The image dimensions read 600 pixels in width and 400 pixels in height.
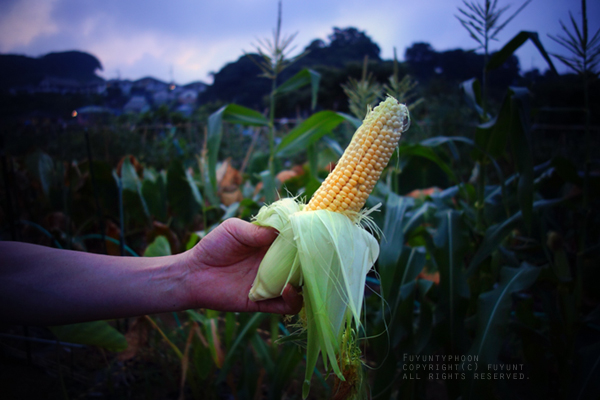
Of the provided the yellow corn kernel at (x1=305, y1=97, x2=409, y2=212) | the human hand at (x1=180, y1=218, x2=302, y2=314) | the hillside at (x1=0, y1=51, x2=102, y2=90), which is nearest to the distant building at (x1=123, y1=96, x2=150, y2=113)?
the hillside at (x1=0, y1=51, x2=102, y2=90)

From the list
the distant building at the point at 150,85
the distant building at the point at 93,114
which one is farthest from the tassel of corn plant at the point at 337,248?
the distant building at the point at 150,85

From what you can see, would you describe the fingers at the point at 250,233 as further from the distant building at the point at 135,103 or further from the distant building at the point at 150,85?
the distant building at the point at 135,103

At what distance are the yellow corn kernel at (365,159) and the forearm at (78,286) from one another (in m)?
0.63

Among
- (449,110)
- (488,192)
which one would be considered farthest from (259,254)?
(449,110)

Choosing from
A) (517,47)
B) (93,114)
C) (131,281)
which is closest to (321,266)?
(131,281)

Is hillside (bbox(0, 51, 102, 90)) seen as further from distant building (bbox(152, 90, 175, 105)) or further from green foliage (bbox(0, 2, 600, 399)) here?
distant building (bbox(152, 90, 175, 105))

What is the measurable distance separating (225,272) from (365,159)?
66 cm

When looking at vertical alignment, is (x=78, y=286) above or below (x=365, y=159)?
below

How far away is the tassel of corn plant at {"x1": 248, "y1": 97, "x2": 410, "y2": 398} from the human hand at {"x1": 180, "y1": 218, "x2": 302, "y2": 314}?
0.49ft

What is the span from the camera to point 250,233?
1.03 m

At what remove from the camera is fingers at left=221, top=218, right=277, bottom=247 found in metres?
1.01

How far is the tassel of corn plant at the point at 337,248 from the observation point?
0.88 metres

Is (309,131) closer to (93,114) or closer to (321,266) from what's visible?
(321,266)

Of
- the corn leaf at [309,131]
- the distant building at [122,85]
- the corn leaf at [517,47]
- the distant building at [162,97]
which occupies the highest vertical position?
the distant building at [162,97]
